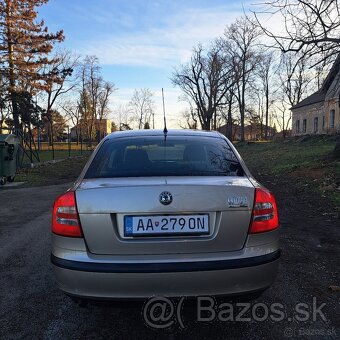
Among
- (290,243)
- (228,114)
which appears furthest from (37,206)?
(228,114)

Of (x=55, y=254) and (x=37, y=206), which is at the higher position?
(x=55, y=254)

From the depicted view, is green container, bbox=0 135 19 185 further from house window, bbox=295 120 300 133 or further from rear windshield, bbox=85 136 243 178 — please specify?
house window, bbox=295 120 300 133

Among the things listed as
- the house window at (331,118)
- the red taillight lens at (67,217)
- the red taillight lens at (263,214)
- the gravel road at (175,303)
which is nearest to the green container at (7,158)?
the gravel road at (175,303)

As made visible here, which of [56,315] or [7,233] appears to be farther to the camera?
[7,233]

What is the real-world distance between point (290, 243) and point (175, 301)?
130 inches

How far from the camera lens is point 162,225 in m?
2.75

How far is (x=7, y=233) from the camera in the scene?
6.45m

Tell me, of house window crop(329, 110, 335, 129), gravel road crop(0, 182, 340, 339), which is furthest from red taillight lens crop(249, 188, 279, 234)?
house window crop(329, 110, 335, 129)

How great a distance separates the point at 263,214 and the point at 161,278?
897 millimetres

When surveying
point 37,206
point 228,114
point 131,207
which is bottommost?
point 37,206

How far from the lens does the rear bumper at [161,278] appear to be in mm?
2666

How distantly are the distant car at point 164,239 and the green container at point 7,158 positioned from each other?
1156 cm

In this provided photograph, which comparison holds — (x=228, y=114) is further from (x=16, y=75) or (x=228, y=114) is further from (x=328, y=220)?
(x=328, y=220)

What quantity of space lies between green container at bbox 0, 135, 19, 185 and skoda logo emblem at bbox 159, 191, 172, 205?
1205 centimetres
